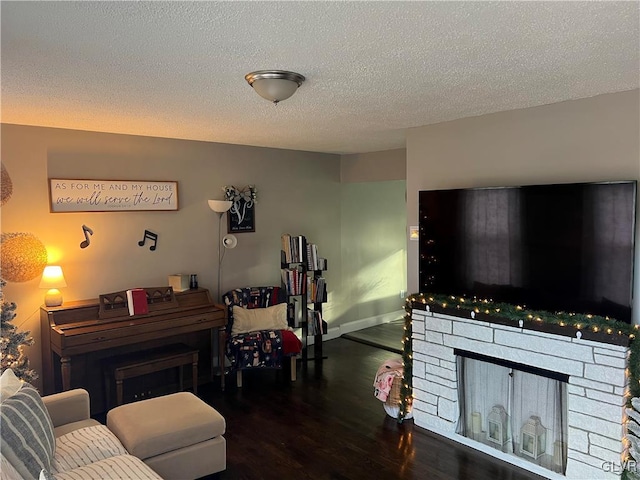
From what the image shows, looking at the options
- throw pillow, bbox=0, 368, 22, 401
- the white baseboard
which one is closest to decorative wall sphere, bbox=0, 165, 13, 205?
throw pillow, bbox=0, 368, 22, 401

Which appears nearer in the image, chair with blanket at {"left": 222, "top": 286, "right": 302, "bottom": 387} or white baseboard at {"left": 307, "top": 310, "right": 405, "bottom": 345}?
chair with blanket at {"left": 222, "top": 286, "right": 302, "bottom": 387}

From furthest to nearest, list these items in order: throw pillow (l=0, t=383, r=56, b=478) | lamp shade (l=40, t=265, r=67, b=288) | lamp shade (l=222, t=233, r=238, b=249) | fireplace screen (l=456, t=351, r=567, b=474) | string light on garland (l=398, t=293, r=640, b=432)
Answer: lamp shade (l=222, t=233, r=238, b=249) < lamp shade (l=40, t=265, r=67, b=288) < fireplace screen (l=456, t=351, r=567, b=474) < string light on garland (l=398, t=293, r=640, b=432) < throw pillow (l=0, t=383, r=56, b=478)

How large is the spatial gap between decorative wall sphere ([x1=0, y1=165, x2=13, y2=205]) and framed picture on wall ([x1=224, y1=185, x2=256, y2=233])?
193cm

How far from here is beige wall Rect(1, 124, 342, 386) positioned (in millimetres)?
3926

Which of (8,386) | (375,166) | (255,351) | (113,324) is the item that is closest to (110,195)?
(113,324)

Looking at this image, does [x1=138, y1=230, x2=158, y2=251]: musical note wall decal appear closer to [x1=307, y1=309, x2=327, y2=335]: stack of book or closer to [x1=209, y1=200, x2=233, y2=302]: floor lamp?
[x1=209, y1=200, x2=233, y2=302]: floor lamp

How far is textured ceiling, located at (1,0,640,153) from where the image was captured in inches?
66.7

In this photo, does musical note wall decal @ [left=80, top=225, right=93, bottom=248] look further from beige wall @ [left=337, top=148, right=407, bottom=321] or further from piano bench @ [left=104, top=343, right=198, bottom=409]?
beige wall @ [left=337, top=148, right=407, bottom=321]

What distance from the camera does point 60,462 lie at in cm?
245

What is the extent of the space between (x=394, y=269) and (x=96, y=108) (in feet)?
16.1

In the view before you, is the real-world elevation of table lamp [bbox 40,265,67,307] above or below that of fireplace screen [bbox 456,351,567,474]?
above

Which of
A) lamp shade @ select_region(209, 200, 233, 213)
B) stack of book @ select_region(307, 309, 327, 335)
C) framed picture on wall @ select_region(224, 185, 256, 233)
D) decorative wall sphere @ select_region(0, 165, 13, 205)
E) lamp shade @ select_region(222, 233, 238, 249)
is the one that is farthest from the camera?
stack of book @ select_region(307, 309, 327, 335)

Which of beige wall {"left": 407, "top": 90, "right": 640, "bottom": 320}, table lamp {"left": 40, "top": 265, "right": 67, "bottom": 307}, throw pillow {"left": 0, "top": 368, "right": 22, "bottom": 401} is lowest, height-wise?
throw pillow {"left": 0, "top": 368, "right": 22, "bottom": 401}

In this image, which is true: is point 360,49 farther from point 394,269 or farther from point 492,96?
point 394,269
